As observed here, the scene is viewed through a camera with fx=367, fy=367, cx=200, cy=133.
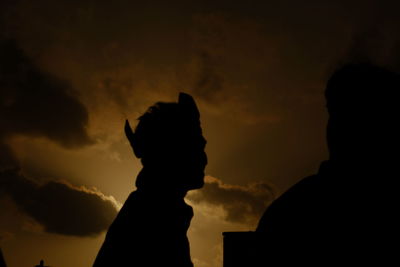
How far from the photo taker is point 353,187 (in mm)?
2734

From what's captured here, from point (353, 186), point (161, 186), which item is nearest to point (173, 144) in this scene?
point (161, 186)

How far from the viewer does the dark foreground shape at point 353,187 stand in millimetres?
2580

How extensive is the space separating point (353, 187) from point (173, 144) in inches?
80.4

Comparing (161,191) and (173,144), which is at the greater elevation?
(173,144)

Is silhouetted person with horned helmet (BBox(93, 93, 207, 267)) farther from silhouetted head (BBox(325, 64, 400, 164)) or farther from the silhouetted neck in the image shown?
silhouetted head (BBox(325, 64, 400, 164))

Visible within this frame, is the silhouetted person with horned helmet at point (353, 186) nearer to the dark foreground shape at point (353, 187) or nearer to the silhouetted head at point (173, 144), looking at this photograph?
the dark foreground shape at point (353, 187)

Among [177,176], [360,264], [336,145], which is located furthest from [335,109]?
[177,176]

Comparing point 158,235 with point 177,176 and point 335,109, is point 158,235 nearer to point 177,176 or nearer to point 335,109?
point 177,176

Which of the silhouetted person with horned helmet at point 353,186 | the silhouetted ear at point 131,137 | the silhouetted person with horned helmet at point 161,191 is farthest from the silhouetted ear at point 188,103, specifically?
the silhouetted person with horned helmet at point 353,186

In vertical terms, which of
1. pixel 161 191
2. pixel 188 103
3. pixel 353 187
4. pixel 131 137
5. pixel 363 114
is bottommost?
pixel 353 187

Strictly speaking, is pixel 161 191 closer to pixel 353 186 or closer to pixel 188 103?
pixel 188 103

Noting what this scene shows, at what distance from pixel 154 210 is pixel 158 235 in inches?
10.6

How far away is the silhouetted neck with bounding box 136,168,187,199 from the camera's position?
4.07 metres

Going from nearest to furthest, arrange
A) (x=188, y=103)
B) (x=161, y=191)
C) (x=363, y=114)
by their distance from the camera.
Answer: (x=363, y=114)
(x=161, y=191)
(x=188, y=103)
